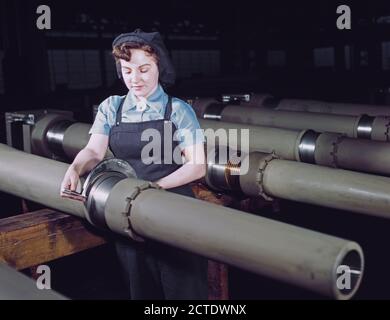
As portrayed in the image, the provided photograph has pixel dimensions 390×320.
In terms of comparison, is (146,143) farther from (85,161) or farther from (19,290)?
(19,290)

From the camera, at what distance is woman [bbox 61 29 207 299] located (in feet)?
6.05

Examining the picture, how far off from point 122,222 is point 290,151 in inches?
61.1

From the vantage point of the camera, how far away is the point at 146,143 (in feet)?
6.27

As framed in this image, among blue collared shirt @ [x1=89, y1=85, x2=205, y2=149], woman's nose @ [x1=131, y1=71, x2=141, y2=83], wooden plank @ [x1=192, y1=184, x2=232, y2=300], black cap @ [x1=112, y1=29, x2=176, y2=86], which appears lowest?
wooden plank @ [x1=192, y1=184, x2=232, y2=300]

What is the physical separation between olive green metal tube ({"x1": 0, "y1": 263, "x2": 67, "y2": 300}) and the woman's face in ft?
2.64

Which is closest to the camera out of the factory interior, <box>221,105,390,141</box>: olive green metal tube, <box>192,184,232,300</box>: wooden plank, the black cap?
the factory interior

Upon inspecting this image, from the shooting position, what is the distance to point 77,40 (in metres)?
9.34

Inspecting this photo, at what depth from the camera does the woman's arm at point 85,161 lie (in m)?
1.79

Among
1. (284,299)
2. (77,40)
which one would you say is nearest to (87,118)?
(284,299)

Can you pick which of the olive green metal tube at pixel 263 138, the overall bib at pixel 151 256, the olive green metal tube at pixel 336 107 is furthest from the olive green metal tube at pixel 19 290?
the olive green metal tube at pixel 336 107

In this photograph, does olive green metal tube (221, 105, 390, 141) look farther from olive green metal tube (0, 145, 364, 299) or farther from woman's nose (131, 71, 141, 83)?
olive green metal tube (0, 145, 364, 299)

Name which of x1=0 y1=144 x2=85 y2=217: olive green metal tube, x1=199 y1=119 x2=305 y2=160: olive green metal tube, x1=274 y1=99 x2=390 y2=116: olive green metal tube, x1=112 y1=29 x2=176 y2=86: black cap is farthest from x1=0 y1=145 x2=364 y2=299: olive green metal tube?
x1=274 y1=99 x2=390 y2=116: olive green metal tube

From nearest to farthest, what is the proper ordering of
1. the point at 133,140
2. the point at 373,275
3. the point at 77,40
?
the point at 133,140 → the point at 373,275 → the point at 77,40

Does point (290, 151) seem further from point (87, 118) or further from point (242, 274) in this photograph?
point (87, 118)
